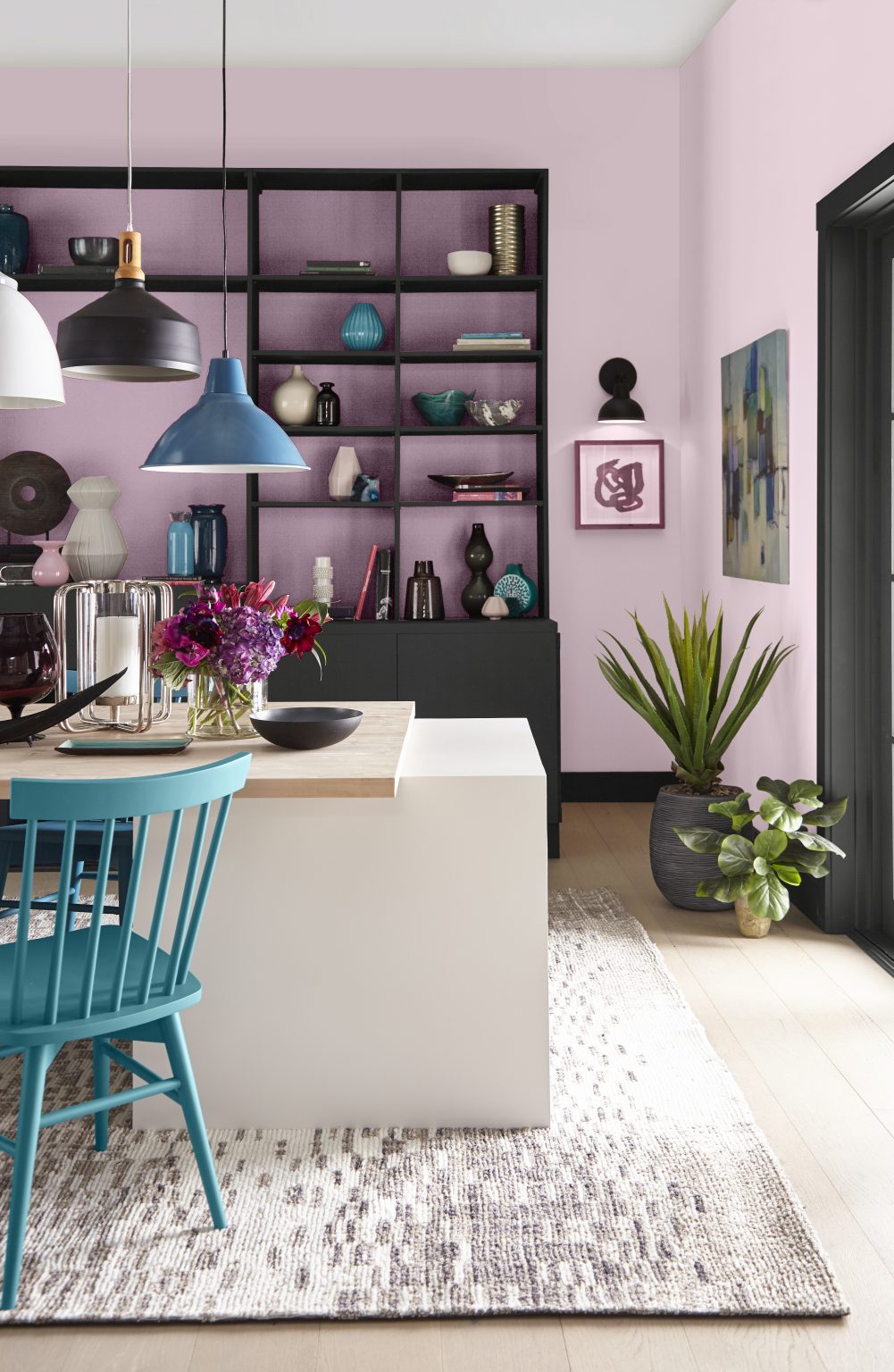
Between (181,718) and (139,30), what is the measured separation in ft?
11.6

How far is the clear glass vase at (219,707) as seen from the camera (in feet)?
8.66

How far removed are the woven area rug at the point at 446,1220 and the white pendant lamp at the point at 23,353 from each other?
128cm

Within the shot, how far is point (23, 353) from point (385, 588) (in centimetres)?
298

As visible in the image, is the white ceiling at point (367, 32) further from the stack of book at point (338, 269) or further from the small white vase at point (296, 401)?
the small white vase at point (296, 401)

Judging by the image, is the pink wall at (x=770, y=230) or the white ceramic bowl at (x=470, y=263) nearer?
the pink wall at (x=770, y=230)

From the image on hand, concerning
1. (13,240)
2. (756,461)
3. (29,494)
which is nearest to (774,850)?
(756,461)

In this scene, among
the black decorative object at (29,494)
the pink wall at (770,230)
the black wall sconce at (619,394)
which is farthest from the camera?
the black wall sconce at (619,394)

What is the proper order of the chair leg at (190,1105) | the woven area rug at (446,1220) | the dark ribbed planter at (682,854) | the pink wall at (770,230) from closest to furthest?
the woven area rug at (446,1220)
the chair leg at (190,1105)
the pink wall at (770,230)
the dark ribbed planter at (682,854)

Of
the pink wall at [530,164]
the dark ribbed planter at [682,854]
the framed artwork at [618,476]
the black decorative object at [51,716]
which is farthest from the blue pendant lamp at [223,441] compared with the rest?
the framed artwork at [618,476]

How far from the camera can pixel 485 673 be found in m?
5.04

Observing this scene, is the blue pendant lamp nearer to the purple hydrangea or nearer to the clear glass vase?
the purple hydrangea

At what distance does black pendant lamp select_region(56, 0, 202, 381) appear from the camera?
106 inches

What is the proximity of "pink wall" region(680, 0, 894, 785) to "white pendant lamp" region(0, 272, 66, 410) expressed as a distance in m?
2.24

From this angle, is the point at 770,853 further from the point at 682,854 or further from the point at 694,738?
the point at 694,738
